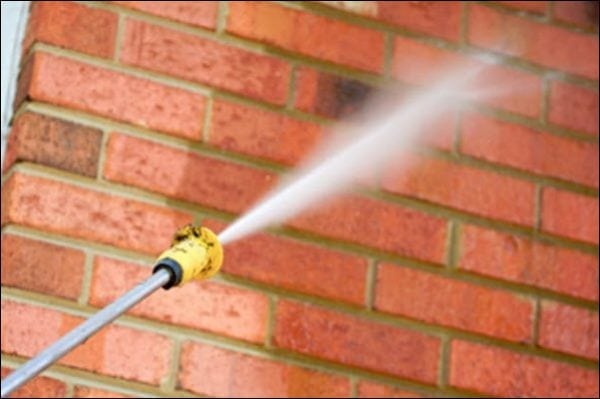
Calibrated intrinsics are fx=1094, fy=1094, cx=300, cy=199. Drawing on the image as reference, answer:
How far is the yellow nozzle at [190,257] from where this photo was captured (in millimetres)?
774

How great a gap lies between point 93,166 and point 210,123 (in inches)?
6.7

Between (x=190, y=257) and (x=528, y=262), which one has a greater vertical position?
(x=528, y=262)

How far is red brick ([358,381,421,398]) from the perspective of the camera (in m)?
1.46

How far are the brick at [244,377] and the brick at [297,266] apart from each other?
11 centimetres

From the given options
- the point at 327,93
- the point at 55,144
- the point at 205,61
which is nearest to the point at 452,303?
the point at 327,93

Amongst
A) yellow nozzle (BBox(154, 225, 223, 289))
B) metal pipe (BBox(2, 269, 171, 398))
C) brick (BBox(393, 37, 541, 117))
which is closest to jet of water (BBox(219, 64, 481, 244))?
brick (BBox(393, 37, 541, 117))

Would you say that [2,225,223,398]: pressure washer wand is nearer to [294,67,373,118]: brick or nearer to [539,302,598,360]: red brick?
[294,67,373,118]: brick

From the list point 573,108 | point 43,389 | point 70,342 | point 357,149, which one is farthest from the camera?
point 573,108

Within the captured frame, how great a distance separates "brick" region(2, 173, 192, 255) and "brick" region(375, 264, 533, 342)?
304 millimetres

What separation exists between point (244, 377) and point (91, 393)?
20cm

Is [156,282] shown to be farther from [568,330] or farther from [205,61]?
[568,330]

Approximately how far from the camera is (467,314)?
1529 mm

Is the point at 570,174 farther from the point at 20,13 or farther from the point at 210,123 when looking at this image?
the point at 20,13

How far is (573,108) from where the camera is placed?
5.43ft
